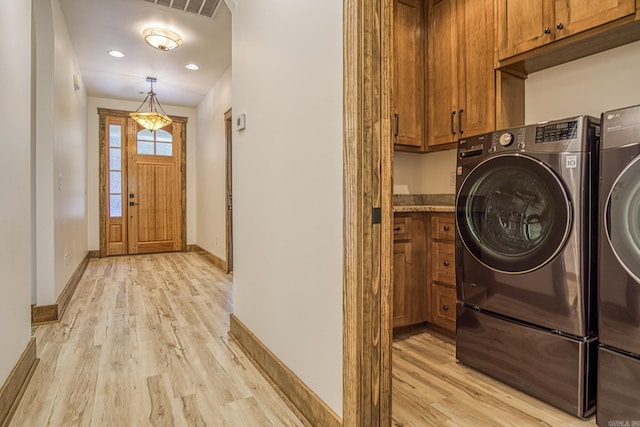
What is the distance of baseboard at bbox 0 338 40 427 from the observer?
1.53 metres

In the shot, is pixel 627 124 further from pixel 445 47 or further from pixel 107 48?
pixel 107 48

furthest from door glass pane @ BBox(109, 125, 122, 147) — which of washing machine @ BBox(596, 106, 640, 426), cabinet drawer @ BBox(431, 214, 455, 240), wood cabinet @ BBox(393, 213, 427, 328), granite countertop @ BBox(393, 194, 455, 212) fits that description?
washing machine @ BBox(596, 106, 640, 426)

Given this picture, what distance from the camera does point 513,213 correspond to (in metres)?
1.89

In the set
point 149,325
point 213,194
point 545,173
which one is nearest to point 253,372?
point 149,325

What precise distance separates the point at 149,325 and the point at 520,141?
113 inches

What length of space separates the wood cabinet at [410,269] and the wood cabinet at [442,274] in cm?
6

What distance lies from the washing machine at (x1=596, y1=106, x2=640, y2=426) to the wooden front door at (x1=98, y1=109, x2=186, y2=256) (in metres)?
6.44

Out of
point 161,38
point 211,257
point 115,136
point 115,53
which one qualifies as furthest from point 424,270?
point 115,136

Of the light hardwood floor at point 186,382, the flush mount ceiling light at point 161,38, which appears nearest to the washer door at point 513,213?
the light hardwood floor at point 186,382

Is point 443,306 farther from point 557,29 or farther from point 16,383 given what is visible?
point 16,383

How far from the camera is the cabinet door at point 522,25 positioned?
6.91 feet

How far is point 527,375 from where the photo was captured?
1.78 m

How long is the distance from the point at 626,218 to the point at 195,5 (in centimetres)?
353

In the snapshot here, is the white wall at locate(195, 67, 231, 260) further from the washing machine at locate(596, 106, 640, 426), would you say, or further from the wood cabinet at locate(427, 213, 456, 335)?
the washing machine at locate(596, 106, 640, 426)
